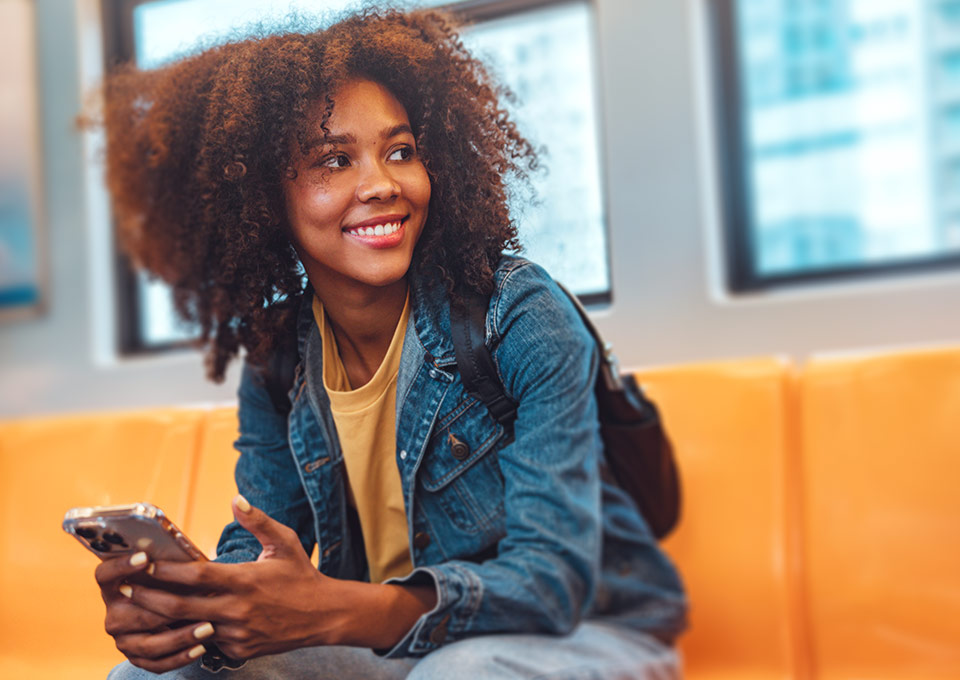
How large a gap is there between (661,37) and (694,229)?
0.17m

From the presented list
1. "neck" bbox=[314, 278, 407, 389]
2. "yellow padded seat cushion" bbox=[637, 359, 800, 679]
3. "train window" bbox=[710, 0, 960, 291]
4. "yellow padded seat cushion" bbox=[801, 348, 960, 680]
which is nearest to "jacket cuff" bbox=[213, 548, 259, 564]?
"neck" bbox=[314, 278, 407, 389]

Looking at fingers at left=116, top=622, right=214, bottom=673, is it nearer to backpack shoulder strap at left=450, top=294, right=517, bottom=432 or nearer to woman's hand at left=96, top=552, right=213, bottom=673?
woman's hand at left=96, top=552, right=213, bottom=673

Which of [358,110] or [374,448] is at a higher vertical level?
[358,110]

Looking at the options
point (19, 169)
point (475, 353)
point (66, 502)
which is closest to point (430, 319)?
point (475, 353)

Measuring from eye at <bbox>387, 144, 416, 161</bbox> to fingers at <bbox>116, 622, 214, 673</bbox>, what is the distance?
248 mm

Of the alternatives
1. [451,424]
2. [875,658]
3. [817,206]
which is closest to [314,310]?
[451,424]

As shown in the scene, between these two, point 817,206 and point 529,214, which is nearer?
point 529,214

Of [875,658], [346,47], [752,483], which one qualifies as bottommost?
[875,658]

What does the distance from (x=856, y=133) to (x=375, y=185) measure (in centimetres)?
103

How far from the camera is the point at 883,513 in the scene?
83cm

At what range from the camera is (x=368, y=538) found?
51 cm

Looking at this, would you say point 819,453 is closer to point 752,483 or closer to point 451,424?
point 752,483

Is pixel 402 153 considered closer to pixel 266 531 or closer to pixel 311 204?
pixel 311 204

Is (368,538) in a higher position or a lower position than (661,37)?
lower
